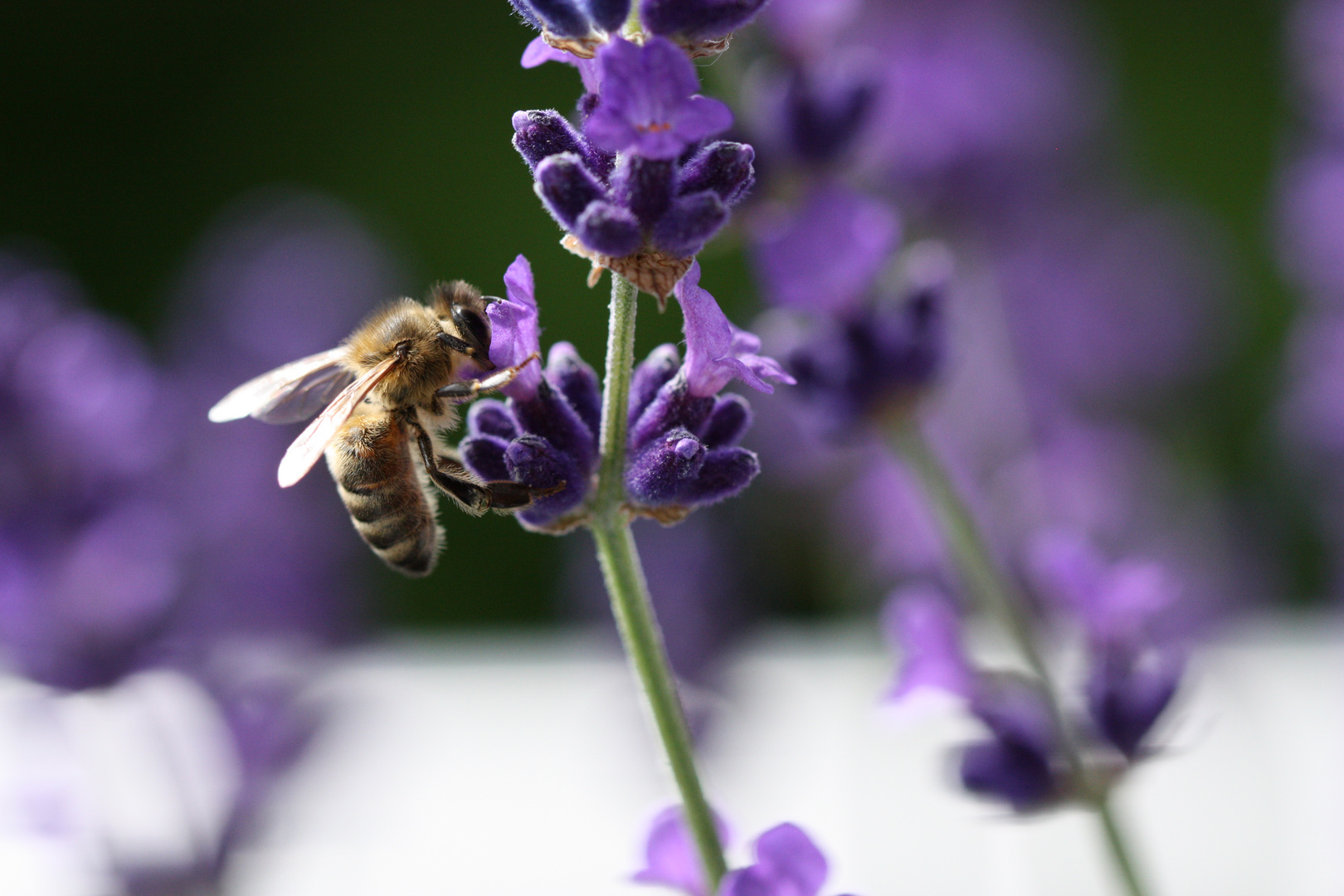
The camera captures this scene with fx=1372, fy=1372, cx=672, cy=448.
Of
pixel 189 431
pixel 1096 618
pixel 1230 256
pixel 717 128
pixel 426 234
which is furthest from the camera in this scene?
pixel 426 234

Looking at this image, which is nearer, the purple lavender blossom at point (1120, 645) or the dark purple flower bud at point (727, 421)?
the dark purple flower bud at point (727, 421)

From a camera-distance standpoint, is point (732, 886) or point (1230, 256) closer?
point (732, 886)

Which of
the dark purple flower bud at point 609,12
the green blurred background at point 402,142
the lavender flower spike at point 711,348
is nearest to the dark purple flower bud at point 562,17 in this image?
the dark purple flower bud at point 609,12

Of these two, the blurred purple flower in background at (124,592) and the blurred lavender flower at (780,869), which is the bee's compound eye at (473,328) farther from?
the blurred purple flower in background at (124,592)

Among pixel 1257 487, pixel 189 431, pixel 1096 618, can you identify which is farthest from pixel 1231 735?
pixel 189 431

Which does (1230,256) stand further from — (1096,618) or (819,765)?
(1096,618)

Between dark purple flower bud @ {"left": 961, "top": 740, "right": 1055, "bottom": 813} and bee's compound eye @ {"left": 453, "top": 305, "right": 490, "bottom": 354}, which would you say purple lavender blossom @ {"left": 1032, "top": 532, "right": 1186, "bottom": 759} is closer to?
dark purple flower bud @ {"left": 961, "top": 740, "right": 1055, "bottom": 813}

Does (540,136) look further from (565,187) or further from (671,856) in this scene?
(671,856)
